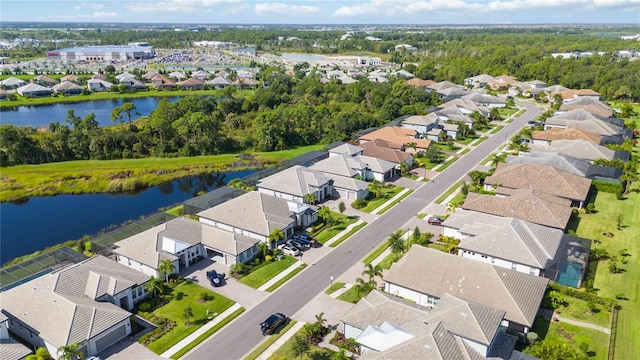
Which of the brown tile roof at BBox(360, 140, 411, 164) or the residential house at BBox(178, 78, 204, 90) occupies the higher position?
the residential house at BBox(178, 78, 204, 90)

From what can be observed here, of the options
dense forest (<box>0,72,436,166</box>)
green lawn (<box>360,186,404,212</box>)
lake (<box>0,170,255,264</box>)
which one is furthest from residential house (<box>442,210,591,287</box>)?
dense forest (<box>0,72,436,166</box>)

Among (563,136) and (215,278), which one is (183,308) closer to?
(215,278)

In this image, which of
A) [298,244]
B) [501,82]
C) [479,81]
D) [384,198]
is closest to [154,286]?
[298,244]

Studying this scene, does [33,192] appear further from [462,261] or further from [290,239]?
[462,261]

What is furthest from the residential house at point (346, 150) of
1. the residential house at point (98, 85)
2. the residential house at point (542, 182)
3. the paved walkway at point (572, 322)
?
the residential house at point (98, 85)

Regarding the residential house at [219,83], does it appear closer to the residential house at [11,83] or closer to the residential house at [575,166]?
the residential house at [11,83]

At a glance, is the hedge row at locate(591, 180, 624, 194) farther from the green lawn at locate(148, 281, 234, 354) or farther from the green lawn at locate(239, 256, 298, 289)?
the green lawn at locate(148, 281, 234, 354)

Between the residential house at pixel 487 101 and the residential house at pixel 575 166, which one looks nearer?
the residential house at pixel 575 166
